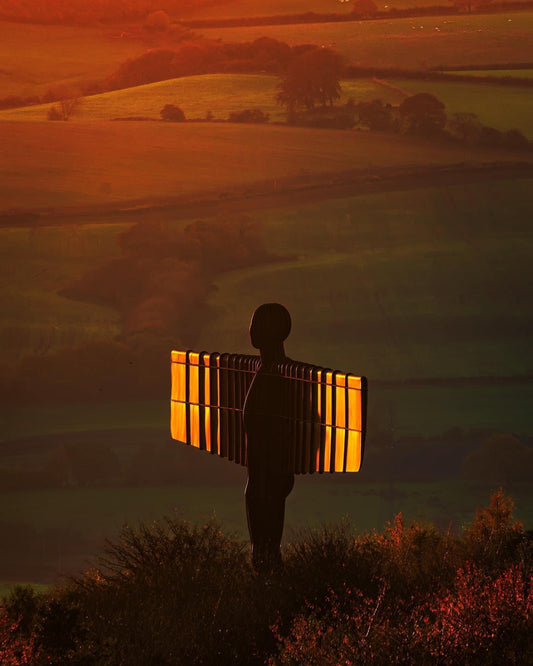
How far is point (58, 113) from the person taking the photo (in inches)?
1779

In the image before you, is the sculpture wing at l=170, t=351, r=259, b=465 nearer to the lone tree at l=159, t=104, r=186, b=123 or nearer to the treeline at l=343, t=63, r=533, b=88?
the lone tree at l=159, t=104, r=186, b=123

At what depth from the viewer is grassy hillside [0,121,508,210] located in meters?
44.2

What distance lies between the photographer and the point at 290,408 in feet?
35.3

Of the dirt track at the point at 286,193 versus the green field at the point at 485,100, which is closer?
the dirt track at the point at 286,193

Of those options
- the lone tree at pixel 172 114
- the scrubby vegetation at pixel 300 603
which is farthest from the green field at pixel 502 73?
the scrubby vegetation at pixel 300 603

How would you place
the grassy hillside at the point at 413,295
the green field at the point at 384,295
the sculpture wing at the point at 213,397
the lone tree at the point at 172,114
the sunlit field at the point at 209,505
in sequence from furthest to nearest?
the lone tree at the point at 172,114 → the green field at the point at 384,295 → the grassy hillside at the point at 413,295 → the sunlit field at the point at 209,505 → the sculpture wing at the point at 213,397

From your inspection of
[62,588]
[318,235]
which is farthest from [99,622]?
[318,235]

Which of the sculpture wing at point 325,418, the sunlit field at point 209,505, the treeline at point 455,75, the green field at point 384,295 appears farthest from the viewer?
the treeline at point 455,75

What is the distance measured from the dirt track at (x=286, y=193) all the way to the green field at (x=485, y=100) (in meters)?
1.51

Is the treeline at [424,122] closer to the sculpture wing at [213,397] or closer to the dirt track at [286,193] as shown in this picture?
the dirt track at [286,193]

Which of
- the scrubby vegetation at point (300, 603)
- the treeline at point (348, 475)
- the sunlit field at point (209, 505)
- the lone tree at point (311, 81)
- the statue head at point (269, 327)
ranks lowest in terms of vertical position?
the sunlit field at point (209, 505)

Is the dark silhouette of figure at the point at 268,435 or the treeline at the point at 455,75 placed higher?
the treeline at the point at 455,75

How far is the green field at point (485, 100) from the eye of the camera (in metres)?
44.5

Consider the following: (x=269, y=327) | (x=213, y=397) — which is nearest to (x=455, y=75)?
(x=213, y=397)
